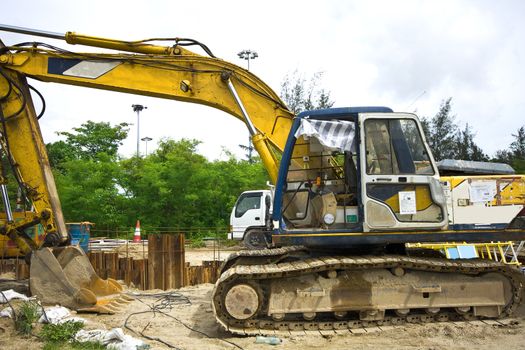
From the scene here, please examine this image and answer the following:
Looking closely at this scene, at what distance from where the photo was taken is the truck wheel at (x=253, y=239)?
1720 centimetres

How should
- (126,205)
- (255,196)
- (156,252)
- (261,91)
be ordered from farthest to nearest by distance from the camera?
1. (126,205)
2. (255,196)
3. (156,252)
4. (261,91)

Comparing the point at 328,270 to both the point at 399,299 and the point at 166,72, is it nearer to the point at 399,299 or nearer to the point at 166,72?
the point at 399,299

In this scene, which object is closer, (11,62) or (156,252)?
(11,62)

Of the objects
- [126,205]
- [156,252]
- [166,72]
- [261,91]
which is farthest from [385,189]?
[126,205]

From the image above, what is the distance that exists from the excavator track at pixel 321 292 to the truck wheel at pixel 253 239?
10.1 metres

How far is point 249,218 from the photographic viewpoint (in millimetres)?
17781

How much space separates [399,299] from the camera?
677 centimetres

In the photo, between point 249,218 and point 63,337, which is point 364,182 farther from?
point 249,218

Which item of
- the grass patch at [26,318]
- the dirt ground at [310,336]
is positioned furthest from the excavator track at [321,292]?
the grass patch at [26,318]

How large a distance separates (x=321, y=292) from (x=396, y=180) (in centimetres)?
179

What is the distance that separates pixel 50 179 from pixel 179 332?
Result: 365cm

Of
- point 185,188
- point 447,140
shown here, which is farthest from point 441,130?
point 185,188

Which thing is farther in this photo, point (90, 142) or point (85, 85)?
point (90, 142)

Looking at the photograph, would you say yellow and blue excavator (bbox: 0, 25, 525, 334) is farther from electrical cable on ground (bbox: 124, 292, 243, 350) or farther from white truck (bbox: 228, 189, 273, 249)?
white truck (bbox: 228, 189, 273, 249)
